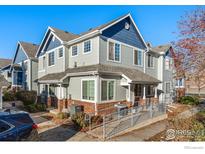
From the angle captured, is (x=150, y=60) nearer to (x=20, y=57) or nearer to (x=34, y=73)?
(x=34, y=73)

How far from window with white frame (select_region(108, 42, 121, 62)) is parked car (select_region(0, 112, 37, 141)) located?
6.66 meters

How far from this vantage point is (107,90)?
949cm

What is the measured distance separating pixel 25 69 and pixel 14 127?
34.6 feet

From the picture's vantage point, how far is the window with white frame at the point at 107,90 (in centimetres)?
922

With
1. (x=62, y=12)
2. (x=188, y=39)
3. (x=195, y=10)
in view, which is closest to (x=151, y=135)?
(x=188, y=39)

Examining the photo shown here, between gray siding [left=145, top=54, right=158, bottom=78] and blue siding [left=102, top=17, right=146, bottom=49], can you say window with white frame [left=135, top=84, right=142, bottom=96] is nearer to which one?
gray siding [left=145, top=54, right=158, bottom=78]

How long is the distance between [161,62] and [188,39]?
8744 mm

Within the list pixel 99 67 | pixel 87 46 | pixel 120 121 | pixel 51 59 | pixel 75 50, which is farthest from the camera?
pixel 51 59

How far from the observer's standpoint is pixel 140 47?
12.7m

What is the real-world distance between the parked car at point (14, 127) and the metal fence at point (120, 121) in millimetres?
2798

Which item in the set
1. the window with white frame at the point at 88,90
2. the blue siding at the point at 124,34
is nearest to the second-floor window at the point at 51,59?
the window with white frame at the point at 88,90

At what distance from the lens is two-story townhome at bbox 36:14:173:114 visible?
9.34 metres

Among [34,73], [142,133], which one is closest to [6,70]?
[34,73]
